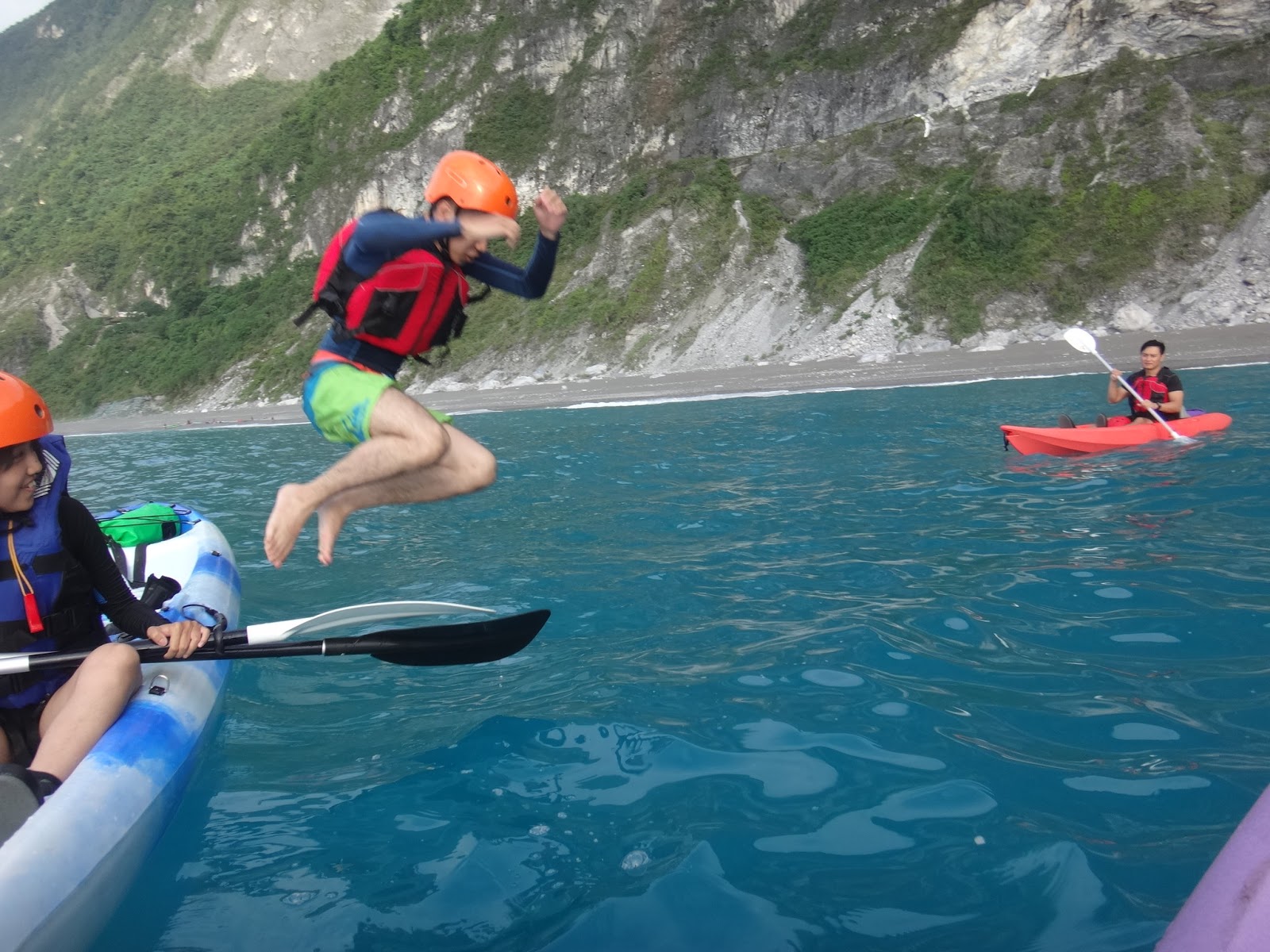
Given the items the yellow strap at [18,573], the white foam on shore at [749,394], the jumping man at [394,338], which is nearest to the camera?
the yellow strap at [18,573]

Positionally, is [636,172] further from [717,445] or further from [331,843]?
[331,843]

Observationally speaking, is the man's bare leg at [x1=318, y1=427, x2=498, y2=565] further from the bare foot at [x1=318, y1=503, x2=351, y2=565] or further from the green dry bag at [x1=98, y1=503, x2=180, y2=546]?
the green dry bag at [x1=98, y1=503, x2=180, y2=546]

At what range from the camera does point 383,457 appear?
12.7 feet

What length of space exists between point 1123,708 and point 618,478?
7.11 meters

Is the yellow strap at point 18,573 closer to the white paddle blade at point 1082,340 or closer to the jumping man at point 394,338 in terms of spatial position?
the jumping man at point 394,338

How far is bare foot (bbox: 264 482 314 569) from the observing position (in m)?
3.66

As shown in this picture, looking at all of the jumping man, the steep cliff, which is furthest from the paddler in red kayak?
the steep cliff

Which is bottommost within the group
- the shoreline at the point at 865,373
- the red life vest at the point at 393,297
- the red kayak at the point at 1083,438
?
the shoreline at the point at 865,373

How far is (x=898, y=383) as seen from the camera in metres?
18.6

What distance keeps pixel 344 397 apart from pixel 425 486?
48 centimetres

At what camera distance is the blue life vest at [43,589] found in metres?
3.21

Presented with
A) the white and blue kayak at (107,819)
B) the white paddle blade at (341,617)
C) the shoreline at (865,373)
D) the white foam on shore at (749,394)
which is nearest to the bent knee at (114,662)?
the white and blue kayak at (107,819)

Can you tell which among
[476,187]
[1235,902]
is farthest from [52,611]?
[1235,902]

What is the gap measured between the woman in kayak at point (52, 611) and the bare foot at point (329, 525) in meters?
0.54
